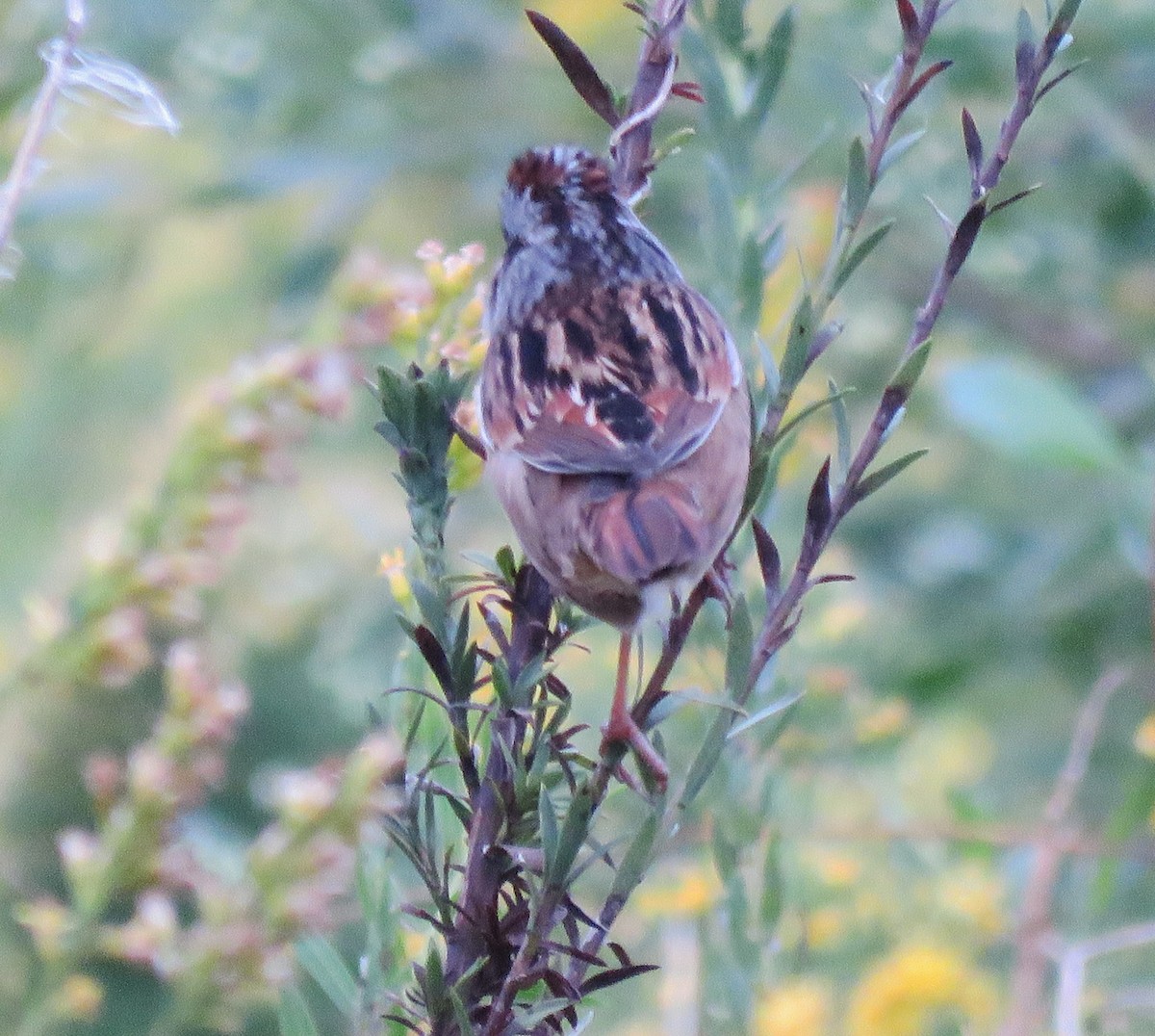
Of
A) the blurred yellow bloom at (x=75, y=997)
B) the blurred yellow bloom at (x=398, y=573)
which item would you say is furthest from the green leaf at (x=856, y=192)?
the blurred yellow bloom at (x=75, y=997)

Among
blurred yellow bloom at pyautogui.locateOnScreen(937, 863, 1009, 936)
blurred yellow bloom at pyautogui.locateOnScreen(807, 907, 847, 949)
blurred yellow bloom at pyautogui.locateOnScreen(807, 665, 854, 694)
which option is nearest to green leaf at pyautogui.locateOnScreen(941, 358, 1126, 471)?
blurred yellow bloom at pyautogui.locateOnScreen(807, 665, 854, 694)

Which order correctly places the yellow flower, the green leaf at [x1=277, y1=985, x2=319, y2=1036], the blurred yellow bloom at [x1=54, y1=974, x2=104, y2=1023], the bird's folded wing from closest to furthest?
1. the green leaf at [x1=277, y1=985, x2=319, y2=1036]
2. the bird's folded wing
3. the blurred yellow bloom at [x1=54, y1=974, x2=104, y2=1023]
4. the yellow flower

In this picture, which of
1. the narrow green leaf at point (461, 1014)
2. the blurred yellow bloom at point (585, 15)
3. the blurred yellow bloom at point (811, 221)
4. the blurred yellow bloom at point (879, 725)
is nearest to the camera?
the narrow green leaf at point (461, 1014)

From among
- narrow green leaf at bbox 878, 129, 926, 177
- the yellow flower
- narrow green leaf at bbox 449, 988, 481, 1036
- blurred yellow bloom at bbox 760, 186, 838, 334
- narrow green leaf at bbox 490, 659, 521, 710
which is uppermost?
blurred yellow bloom at bbox 760, 186, 838, 334

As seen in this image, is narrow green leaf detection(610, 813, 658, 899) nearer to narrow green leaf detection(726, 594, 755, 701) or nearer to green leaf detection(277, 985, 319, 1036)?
narrow green leaf detection(726, 594, 755, 701)

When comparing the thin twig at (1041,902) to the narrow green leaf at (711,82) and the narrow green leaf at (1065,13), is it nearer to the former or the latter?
the narrow green leaf at (711,82)

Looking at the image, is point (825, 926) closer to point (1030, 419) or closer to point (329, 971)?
point (1030, 419)
